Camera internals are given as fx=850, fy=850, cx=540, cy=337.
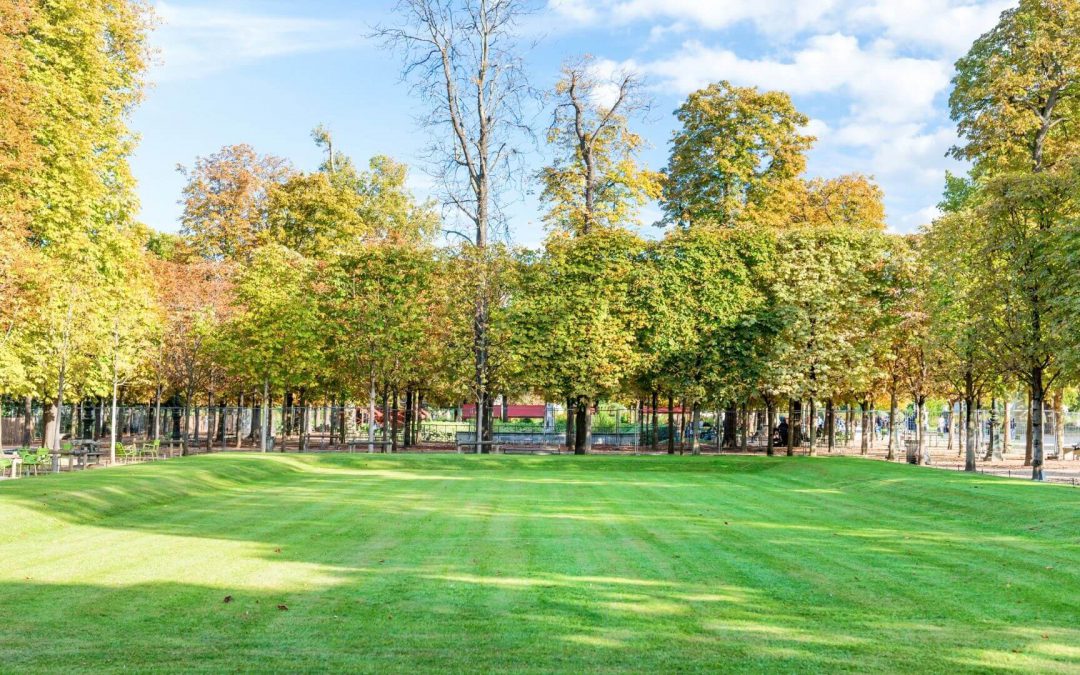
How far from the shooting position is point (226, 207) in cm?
5209

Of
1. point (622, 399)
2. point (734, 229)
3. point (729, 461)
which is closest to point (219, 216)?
point (622, 399)

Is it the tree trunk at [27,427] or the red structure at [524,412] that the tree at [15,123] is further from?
the red structure at [524,412]

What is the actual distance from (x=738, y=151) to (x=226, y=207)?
3062cm

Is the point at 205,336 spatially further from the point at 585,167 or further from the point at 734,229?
the point at 734,229

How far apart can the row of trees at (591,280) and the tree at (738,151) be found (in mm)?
121

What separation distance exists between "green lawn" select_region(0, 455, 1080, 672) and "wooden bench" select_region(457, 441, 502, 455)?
1593cm

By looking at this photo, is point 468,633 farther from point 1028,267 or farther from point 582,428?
point 582,428

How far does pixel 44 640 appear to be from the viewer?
24.4ft

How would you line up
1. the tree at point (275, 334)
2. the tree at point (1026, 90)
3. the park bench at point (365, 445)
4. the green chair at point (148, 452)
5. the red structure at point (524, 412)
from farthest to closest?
the red structure at point (524, 412) → the tree at point (275, 334) → the park bench at point (365, 445) → the tree at point (1026, 90) → the green chair at point (148, 452)

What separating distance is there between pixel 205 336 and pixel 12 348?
11048 mm

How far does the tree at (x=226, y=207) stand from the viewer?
51.3 metres

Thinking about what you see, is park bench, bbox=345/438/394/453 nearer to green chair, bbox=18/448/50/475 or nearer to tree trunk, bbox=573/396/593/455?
tree trunk, bbox=573/396/593/455

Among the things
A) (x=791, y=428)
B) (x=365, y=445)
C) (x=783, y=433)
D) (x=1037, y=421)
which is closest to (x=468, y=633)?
(x=1037, y=421)

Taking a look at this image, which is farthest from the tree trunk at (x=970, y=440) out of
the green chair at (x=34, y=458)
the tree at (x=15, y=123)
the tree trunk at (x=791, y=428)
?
the tree at (x=15, y=123)
